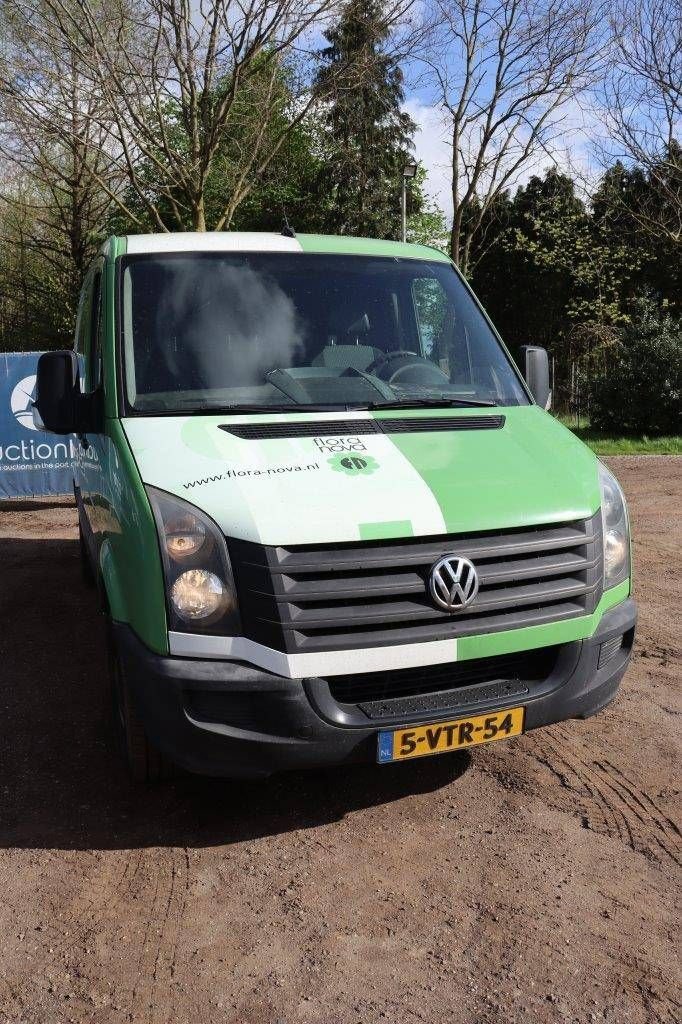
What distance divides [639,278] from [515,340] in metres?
4.14

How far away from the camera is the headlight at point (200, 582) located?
305 centimetres

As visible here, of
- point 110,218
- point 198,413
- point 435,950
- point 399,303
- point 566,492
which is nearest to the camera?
point 435,950

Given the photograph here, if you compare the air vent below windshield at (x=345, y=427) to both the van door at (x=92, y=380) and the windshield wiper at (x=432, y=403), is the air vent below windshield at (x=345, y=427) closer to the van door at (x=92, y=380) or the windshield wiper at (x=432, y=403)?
the windshield wiper at (x=432, y=403)

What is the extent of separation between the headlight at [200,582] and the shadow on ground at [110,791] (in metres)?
0.93

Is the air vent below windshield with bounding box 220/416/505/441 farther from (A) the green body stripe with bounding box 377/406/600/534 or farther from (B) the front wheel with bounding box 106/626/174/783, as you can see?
(B) the front wheel with bounding box 106/626/174/783

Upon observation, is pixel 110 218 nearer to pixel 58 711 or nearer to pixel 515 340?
pixel 515 340

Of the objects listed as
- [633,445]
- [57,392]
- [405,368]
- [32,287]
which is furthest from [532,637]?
[32,287]

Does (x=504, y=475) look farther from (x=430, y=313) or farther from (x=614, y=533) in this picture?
(x=430, y=313)

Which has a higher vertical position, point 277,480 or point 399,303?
point 399,303

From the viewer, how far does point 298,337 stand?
4.12 metres

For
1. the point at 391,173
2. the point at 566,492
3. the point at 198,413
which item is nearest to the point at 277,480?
the point at 198,413

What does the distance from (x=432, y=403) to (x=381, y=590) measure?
1244 mm

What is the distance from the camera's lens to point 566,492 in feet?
11.4

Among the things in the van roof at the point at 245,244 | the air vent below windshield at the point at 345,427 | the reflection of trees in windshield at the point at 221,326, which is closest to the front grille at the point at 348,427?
the air vent below windshield at the point at 345,427
